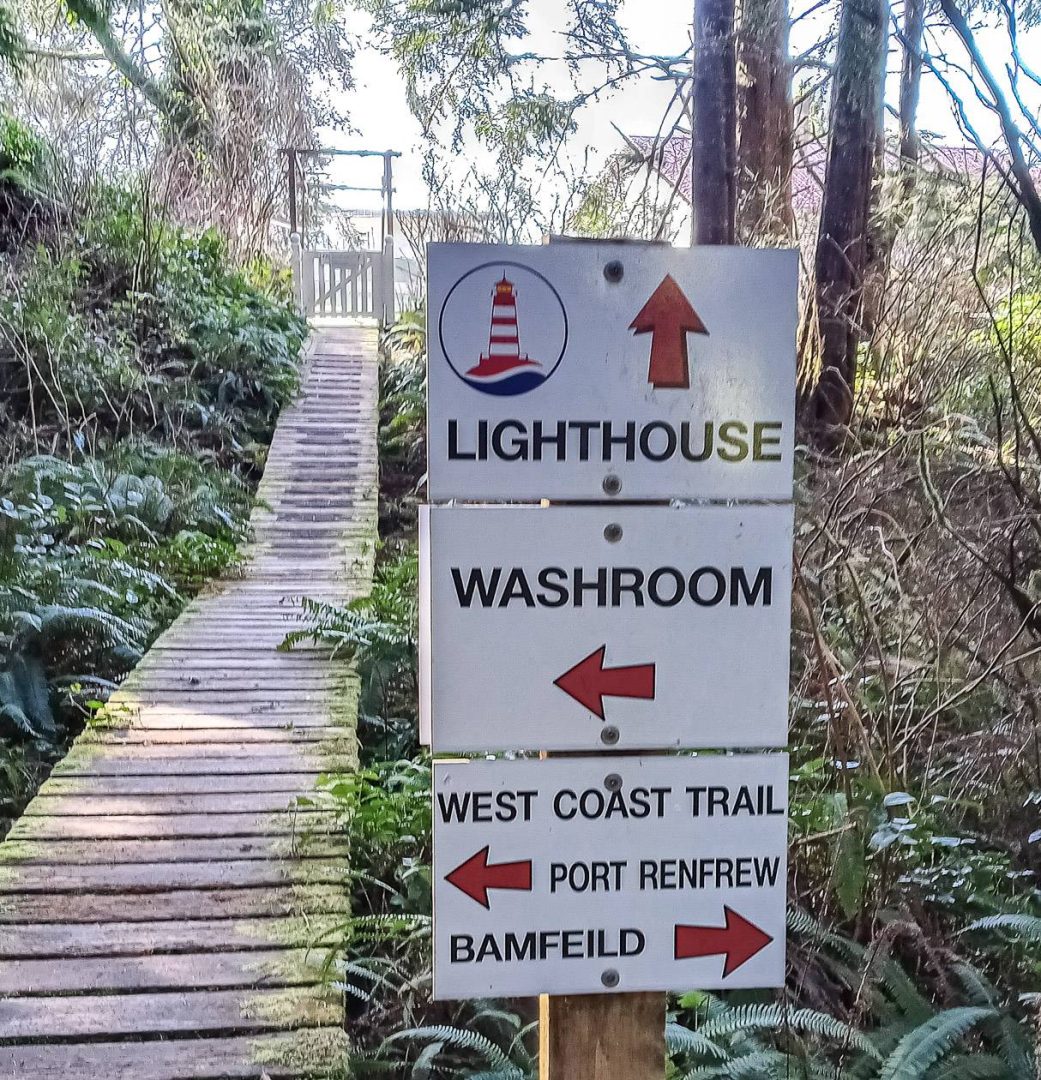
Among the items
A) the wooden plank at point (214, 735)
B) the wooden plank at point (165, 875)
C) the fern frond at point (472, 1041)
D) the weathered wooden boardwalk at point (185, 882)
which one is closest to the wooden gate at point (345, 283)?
the weathered wooden boardwalk at point (185, 882)

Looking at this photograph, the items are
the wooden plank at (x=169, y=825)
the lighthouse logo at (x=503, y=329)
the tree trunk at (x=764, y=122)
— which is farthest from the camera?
the tree trunk at (x=764, y=122)

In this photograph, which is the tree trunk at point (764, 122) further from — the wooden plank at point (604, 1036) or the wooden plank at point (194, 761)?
the wooden plank at point (604, 1036)

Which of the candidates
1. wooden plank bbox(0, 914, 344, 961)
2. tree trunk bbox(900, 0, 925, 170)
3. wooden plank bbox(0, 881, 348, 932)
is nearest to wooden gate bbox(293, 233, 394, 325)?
tree trunk bbox(900, 0, 925, 170)

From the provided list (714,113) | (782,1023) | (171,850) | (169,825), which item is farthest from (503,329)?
(714,113)

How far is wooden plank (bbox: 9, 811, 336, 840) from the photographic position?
362cm

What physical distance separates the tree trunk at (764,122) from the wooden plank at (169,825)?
3436 millimetres

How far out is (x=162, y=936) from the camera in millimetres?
3049

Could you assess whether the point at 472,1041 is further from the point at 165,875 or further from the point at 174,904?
the point at 165,875

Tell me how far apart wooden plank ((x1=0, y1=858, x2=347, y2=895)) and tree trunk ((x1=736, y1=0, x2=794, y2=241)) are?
3.57 metres

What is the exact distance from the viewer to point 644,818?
1488 millimetres

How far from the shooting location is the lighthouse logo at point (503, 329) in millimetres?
1422

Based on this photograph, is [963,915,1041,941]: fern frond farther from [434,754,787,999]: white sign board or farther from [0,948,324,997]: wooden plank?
[0,948,324,997]: wooden plank

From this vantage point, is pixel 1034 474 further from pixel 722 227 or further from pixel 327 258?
pixel 327 258

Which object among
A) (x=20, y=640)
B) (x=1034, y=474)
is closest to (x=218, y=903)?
(x=20, y=640)
